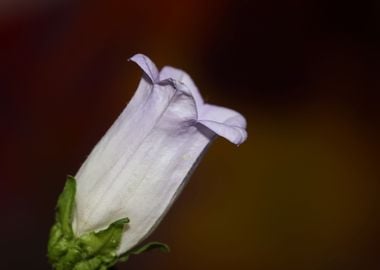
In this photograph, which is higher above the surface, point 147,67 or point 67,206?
point 147,67

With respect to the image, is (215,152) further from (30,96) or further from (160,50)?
(30,96)

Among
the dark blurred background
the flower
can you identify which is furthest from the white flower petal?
the dark blurred background

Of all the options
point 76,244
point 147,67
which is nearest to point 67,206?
point 76,244

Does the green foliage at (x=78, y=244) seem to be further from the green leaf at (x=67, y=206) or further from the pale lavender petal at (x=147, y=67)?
the pale lavender petal at (x=147, y=67)

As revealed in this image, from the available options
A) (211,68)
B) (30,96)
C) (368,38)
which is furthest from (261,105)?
(30,96)

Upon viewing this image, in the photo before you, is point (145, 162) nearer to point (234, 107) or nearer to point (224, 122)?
point (224, 122)

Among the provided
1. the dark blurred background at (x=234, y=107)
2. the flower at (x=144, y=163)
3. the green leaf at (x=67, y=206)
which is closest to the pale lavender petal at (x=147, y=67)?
the flower at (x=144, y=163)
